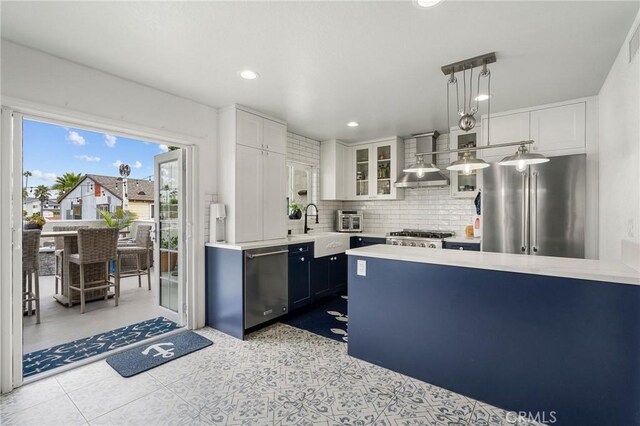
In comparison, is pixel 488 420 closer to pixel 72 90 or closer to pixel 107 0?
pixel 107 0

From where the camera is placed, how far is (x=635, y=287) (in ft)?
5.42

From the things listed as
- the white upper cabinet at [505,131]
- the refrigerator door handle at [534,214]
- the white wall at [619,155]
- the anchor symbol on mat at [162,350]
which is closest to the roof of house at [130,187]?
the anchor symbol on mat at [162,350]

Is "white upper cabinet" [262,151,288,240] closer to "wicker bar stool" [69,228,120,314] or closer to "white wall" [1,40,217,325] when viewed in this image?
"white wall" [1,40,217,325]

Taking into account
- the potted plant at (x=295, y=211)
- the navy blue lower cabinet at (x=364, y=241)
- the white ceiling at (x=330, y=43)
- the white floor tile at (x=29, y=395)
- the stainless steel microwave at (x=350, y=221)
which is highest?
the white ceiling at (x=330, y=43)

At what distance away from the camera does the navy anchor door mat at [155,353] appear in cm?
254

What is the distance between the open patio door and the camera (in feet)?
11.3

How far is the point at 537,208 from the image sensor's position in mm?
3162

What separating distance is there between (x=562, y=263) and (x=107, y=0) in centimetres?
330

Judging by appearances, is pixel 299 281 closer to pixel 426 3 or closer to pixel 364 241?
pixel 364 241

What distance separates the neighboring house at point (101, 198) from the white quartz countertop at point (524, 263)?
7.66 meters

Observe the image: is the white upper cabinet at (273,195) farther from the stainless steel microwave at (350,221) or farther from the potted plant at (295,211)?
the stainless steel microwave at (350,221)

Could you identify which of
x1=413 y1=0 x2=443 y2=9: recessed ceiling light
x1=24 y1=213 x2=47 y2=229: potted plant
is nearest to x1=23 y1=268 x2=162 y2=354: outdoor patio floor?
x1=24 y1=213 x2=47 y2=229: potted plant

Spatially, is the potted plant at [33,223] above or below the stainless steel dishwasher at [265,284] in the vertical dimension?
above

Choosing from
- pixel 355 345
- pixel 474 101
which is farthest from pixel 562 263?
pixel 474 101
